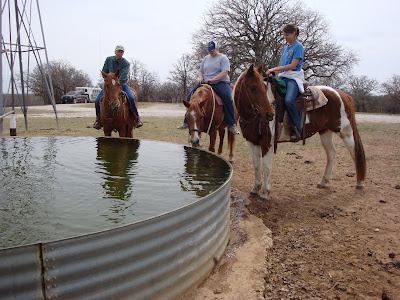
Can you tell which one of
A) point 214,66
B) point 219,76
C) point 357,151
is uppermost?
point 214,66

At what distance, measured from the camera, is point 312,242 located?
376 centimetres

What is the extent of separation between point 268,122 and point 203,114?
1401 mm

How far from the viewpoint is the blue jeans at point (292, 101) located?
513cm

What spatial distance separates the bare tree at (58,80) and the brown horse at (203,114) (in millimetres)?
55708

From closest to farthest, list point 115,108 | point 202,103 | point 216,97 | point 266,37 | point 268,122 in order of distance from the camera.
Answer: point 268,122 → point 202,103 → point 115,108 → point 216,97 → point 266,37

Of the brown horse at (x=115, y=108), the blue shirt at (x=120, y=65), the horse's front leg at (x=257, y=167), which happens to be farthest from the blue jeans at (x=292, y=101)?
the blue shirt at (x=120, y=65)

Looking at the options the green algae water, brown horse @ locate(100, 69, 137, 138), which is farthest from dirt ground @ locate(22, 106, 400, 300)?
brown horse @ locate(100, 69, 137, 138)

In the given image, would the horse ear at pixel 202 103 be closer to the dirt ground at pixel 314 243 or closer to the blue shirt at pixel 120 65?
the dirt ground at pixel 314 243

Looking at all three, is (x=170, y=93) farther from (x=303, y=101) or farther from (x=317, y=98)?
(x=303, y=101)

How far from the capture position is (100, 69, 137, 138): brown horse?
6.46 meters

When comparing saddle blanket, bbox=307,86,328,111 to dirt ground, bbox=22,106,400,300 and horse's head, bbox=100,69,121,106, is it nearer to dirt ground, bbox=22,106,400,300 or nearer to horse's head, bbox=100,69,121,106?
dirt ground, bbox=22,106,400,300

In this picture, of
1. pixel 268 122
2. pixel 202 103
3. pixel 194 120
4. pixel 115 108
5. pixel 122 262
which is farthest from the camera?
pixel 115 108

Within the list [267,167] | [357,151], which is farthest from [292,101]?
[357,151]

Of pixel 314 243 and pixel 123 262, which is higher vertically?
pixel 123 262
